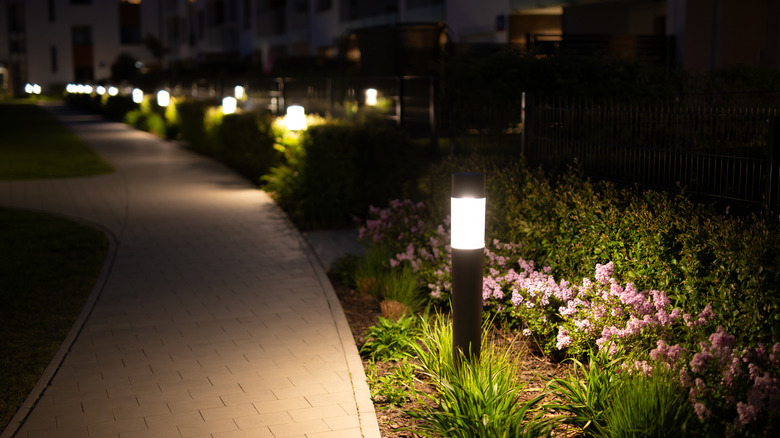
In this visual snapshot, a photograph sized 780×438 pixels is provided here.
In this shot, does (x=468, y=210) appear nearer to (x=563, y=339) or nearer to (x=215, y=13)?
(x=563, y=339)

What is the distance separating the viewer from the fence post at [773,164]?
18.1 ft

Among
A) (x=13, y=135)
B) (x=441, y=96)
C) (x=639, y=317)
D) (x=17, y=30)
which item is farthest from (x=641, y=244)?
(x=17, y=30)

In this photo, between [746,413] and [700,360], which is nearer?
[746,413]

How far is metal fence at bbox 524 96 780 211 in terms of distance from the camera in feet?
21.1

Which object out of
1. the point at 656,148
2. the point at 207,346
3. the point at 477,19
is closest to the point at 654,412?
the point at 207,346

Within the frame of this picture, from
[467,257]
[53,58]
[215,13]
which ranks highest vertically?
[215,13]

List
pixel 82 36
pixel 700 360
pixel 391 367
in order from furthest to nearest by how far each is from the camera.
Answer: pixel 82 36 < pixel 391 367 < pixel 700 360

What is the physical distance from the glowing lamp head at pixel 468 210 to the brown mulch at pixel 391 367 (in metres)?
0.78

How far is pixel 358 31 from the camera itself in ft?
83.4

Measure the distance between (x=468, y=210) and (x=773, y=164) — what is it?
255 centimetres

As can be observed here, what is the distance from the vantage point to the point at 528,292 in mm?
5574

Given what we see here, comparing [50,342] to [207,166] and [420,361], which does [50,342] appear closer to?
[420,361]

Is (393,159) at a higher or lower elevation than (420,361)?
higher

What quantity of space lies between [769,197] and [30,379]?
509 cm
